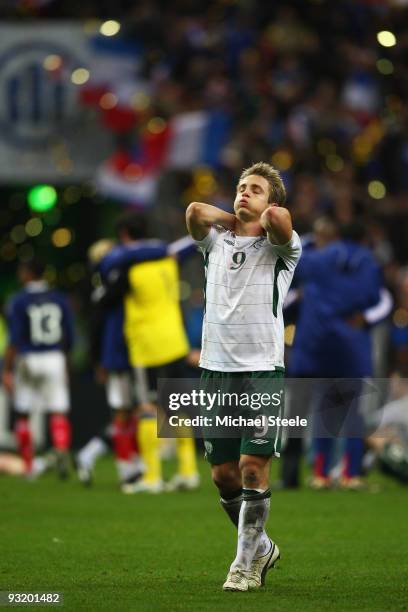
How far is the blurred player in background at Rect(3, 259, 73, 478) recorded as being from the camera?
14477mm

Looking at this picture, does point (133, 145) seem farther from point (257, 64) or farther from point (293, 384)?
point (293, 384)

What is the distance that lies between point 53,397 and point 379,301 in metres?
3.86

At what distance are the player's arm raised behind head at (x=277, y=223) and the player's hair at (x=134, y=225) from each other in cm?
562

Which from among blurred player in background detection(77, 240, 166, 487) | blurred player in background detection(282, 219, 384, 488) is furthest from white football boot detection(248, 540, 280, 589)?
blurred player in background detection(77, 240, 166, 487)

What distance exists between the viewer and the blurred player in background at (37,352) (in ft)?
47.5

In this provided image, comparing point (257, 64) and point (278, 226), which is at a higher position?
point (257, 64)

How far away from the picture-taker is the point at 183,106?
63.9ft

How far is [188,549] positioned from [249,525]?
1.81m

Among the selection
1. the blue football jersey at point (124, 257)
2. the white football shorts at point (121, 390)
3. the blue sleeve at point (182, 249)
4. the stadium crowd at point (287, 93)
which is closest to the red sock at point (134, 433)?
the white football shorts at point (121, 390)

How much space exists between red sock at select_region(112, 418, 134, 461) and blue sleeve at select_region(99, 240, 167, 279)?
56.1 inches

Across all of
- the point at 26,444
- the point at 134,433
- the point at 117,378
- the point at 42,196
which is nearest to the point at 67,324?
the point at 26,444

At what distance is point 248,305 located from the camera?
7.03 metres

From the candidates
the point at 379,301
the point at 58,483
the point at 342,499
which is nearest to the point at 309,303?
the point at 379,301

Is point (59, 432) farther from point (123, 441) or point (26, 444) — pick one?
point (123, 441)
